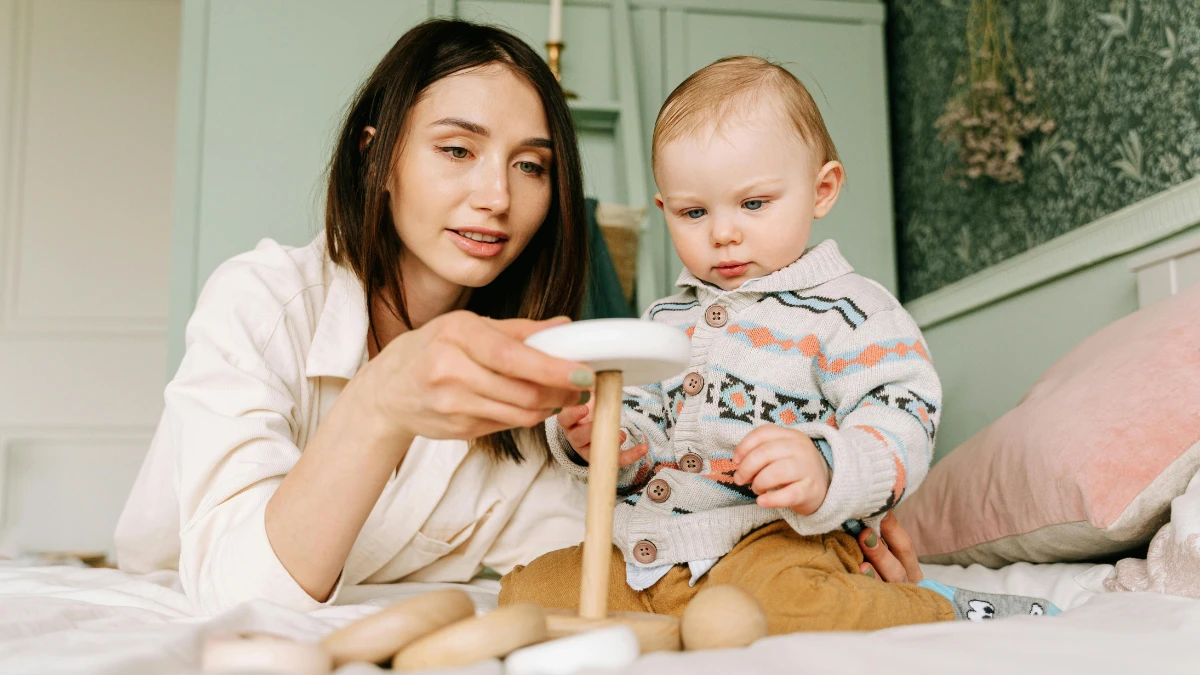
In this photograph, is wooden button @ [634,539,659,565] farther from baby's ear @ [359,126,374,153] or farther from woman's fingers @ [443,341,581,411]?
baby's ear @ [359,126,374,153]

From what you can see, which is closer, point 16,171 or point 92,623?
point 92,623

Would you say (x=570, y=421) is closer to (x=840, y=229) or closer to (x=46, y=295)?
(x=840, y=229)

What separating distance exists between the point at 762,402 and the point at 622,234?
4.53 ft

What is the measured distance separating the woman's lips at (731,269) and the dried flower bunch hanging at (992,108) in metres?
1.18

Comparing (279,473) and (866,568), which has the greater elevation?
(279,473)

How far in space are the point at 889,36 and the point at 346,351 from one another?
2260mm

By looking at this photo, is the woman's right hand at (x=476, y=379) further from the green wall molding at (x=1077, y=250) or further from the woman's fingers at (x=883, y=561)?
the green wall molding at (x=1077, y=250)

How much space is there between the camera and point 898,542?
1150 millimetres

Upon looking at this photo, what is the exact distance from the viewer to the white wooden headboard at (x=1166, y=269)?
4.75 ft

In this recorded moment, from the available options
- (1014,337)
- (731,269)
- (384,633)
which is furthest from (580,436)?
(1014,337)

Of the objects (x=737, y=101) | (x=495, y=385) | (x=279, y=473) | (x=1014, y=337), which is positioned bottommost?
(x=279, y=473)

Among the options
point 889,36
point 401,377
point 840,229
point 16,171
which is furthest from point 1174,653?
point 16,171

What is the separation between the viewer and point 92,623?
796mm

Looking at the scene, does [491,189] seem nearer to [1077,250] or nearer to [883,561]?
[883,561]
